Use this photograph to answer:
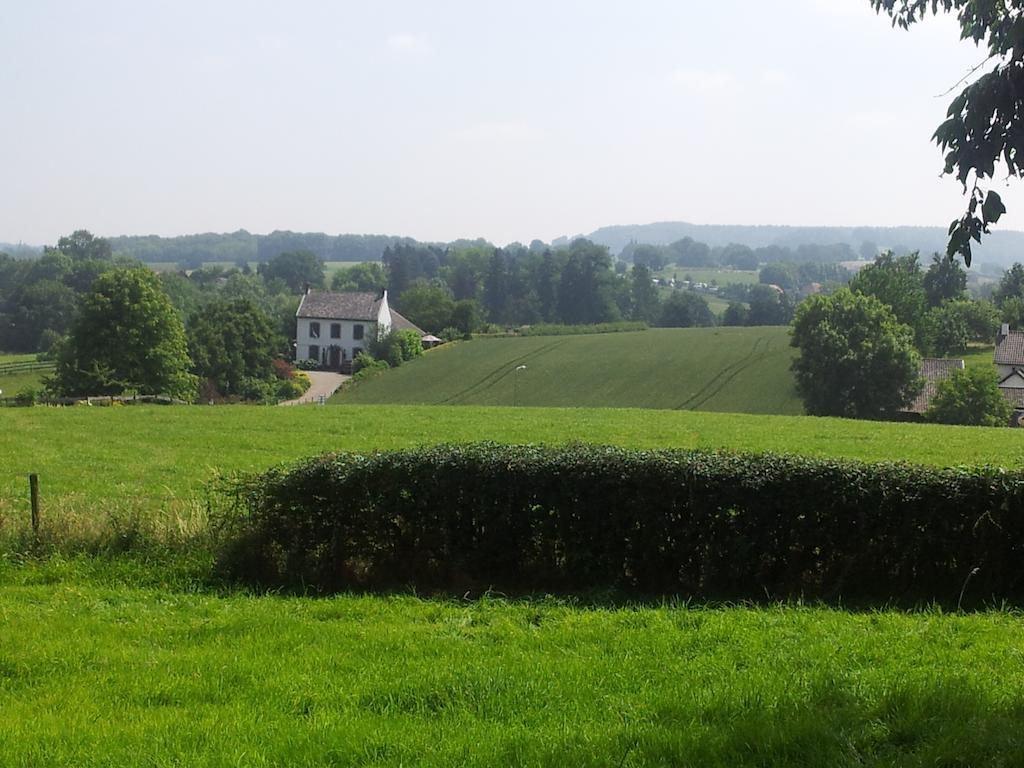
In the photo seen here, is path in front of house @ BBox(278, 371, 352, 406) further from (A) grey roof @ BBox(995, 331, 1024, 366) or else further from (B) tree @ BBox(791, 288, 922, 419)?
(A) grey roof @ BBox(995, 331, 1024, 366)

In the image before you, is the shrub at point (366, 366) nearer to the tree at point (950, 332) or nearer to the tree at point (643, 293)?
the tree at point (950, 332)

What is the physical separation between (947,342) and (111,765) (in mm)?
104896

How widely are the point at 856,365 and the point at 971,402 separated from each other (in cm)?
837

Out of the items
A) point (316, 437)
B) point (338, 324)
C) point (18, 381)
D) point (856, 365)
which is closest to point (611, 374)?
point (856, 365)

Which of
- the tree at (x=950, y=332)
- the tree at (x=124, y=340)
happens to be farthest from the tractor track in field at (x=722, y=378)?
the tree at (x=124, y=340)

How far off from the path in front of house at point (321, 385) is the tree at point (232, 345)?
473 cm

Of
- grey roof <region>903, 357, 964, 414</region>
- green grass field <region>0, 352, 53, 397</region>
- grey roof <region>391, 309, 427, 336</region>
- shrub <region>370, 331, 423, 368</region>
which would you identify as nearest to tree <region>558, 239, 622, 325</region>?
grey roof <region>391, 309, 427, 336</region>

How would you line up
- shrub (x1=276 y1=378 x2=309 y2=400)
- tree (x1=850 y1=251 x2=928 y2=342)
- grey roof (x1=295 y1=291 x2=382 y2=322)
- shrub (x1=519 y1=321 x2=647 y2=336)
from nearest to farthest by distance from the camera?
shrub (x1=276 y1=378 x2=309 y2=400) → tree (x1=850 y1=251 x2=928 y2=342) → shrub (x1=519 y1=321 x2=647 y2=336) → grey roof (x1=295 y1=291 x2=382 y2=322)

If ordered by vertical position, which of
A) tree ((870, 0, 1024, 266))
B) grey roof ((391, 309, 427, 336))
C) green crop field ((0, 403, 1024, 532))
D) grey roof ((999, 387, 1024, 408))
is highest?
tree ((870, 0, 1024, 266))

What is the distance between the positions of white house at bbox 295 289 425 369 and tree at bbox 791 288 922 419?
188ft

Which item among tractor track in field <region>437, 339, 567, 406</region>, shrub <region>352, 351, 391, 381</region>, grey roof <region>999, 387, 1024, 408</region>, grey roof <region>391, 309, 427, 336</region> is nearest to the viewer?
grey roof <region>999, 387, 1024, 408</region>

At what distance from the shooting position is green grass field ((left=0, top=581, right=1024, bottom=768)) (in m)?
5.50

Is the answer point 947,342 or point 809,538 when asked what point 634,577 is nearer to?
point 809,538

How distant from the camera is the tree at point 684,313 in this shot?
154m
